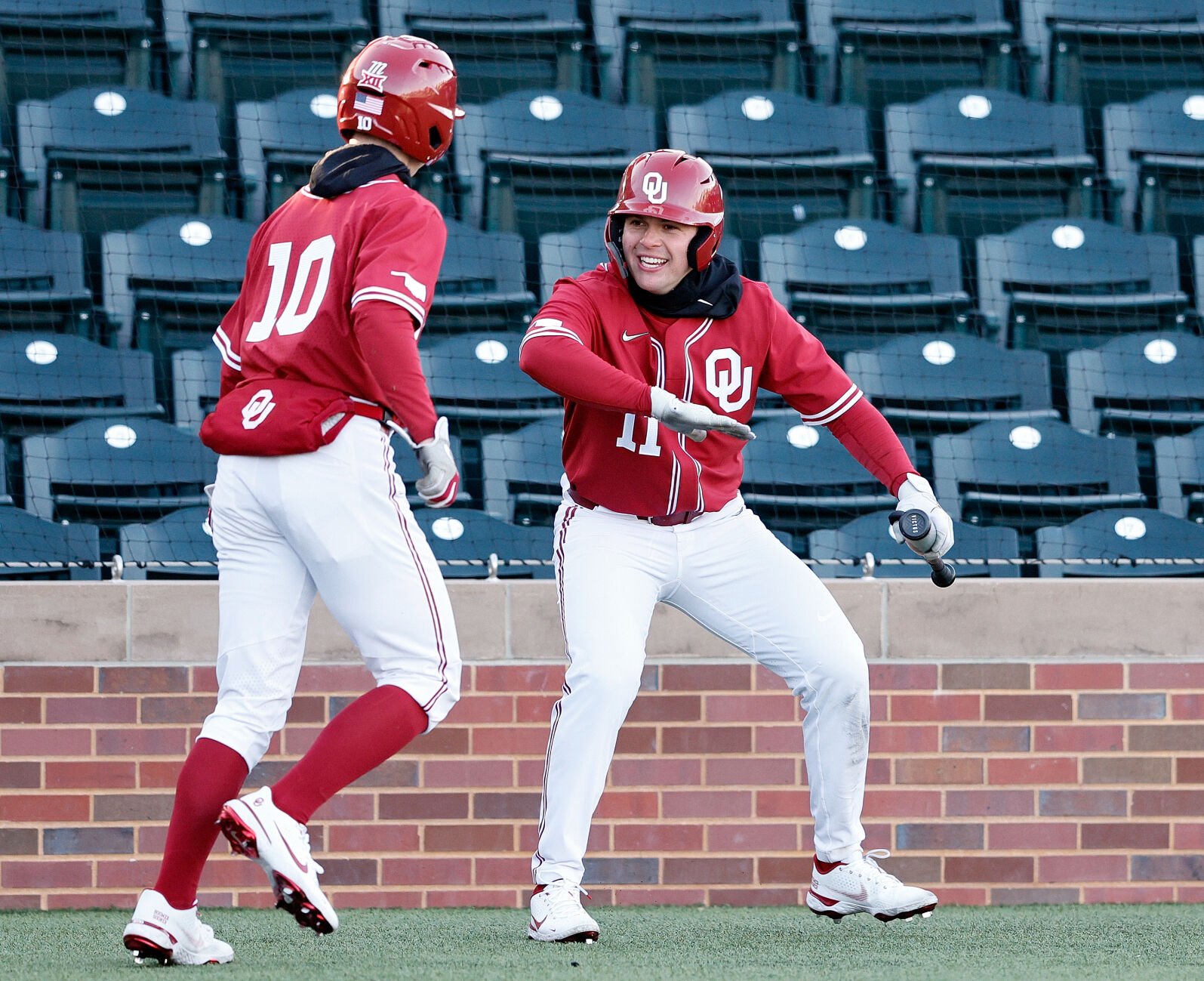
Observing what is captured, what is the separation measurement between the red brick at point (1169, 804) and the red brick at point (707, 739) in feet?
3.05

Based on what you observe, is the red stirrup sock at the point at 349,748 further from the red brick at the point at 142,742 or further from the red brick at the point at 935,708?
the red brick at the point at 935,708

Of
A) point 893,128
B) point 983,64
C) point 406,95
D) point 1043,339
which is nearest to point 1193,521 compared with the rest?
point 1043,339

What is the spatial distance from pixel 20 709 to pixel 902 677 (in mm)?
2039

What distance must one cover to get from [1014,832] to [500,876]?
121 cm

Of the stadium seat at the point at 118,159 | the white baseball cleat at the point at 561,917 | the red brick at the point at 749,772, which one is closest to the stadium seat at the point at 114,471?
the stadium seat at the point at 118,159

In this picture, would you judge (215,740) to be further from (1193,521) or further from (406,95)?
(1193,521)

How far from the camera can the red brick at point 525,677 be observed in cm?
377

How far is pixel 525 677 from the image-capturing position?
3770mm

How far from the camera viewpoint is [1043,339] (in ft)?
18.4

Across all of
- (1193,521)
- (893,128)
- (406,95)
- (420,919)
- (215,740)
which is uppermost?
(893,128)

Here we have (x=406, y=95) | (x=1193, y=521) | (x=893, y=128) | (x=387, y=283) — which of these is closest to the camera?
(x=387, y=283)

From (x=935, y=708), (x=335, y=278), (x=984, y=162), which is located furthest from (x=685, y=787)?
(x=984, y=162)

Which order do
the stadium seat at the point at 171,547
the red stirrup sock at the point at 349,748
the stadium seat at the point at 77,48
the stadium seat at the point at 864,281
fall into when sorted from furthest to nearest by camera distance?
the stadium seat at the point at 77,48, the stadium seat at the point at 864,281, the stadium seat at the point at 171,547, the red stirrup sock at the point at 349,748

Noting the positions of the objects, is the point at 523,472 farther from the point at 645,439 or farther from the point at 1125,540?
the point at 1125,540
